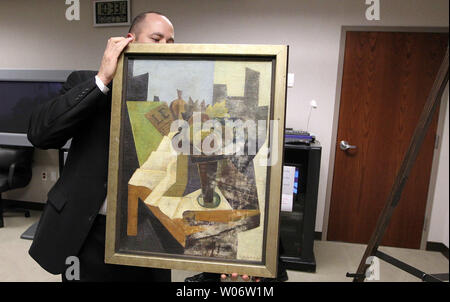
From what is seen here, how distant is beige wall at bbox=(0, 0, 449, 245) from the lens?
200 cm

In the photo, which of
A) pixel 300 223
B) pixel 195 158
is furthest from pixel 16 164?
pixel 195 158

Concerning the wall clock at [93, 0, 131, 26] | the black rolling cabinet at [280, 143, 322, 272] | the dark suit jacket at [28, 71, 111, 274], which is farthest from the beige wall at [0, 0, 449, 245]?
the dark suit jacket at [28, 71, 111, 274]

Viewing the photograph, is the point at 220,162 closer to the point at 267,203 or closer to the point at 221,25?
the point at 267,203

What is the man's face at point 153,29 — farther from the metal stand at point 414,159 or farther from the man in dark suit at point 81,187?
the metal stand at point 414,159

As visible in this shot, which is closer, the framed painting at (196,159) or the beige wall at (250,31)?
the framed painting at (196,159)

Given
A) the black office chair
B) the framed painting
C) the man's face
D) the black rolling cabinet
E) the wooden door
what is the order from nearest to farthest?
the framed painting < the man's face < the black rolling cabinet < the wooden door < the black office chair

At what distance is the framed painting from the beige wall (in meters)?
1.64

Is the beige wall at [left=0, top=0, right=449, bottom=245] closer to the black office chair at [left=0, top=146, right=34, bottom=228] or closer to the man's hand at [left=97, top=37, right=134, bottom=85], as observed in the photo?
the black office chair at [left=0, top=146, right=34, bottom=228]

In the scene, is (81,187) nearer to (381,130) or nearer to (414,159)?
(414,159)

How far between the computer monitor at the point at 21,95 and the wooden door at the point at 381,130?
80.5 inches

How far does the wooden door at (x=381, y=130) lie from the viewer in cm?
197

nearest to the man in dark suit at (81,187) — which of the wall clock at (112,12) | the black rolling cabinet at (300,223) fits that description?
the black rolling cabinet at (300,223)

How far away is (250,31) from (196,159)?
174 cm

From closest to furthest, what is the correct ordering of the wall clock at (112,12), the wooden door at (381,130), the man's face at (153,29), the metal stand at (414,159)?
the man's face at (153,29), the metal stand at (414,159), the wooden door at (381,130), the wall clock at (112,12)
